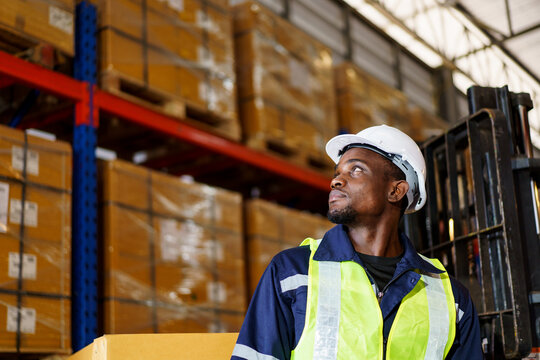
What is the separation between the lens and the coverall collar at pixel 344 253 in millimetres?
2523

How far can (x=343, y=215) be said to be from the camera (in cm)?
264

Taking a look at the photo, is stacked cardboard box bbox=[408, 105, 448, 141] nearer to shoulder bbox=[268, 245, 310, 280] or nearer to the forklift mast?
the forklift mast

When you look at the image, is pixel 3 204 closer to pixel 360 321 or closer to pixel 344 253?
pixel 344 253

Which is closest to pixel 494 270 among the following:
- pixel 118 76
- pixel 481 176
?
pixel 481 176

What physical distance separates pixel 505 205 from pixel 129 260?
2536 millimetres

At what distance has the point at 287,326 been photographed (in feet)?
7.91

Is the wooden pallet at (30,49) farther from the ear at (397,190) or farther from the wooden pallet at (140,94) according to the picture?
the ear at (397,190)

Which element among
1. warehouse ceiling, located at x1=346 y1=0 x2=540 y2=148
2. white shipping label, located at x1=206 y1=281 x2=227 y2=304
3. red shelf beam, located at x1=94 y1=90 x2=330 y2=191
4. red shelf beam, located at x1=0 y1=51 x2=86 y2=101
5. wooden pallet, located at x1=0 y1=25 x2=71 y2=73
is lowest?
white shipping label, located at x1=206 y1=281 x2=227 y2=304

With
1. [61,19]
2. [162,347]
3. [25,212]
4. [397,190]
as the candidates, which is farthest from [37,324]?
[397,190]

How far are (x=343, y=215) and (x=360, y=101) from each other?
514 centimetres

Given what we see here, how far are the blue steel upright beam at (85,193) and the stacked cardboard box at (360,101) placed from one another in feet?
10.8

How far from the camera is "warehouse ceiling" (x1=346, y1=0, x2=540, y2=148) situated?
14.2 m

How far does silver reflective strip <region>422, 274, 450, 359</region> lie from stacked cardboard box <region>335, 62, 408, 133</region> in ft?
15.7

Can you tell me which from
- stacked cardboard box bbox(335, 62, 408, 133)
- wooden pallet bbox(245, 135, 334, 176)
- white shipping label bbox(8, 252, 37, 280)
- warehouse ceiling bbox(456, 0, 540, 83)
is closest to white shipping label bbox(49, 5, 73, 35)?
white shipping label bbox(8, 252, 37, 280)
